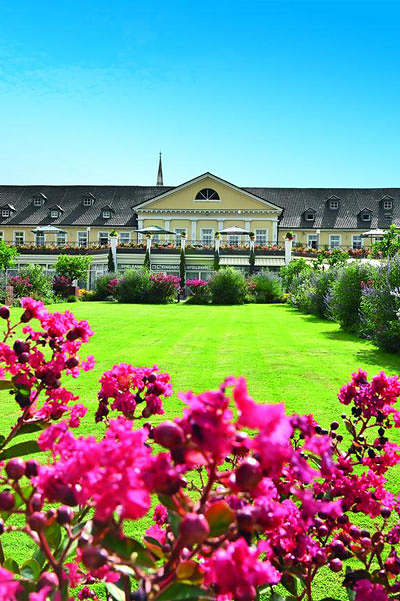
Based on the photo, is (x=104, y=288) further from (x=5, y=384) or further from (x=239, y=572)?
(x=239, y=572)

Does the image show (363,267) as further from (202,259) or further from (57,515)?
(202,259)

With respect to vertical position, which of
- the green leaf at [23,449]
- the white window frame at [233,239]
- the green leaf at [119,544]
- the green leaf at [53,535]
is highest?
the white window frame at [233,239]

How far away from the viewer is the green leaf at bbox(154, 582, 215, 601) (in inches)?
40.0

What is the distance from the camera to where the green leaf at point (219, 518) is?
3.39 feet

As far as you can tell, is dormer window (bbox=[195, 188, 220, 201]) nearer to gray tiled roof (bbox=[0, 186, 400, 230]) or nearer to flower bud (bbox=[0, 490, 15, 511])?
gray tiled roof (bbox=[0, 186, 400, 230])

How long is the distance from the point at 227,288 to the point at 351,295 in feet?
47.3

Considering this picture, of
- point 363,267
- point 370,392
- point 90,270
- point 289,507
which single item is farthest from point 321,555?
point 90,270

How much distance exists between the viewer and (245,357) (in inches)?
455

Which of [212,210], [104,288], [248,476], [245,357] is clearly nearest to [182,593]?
[248,476]

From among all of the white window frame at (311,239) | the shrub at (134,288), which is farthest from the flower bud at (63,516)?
the white window frame at (311,239)

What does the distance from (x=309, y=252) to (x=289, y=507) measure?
39155 millimetres

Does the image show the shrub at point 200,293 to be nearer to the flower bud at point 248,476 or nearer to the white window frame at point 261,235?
the white window frame at point 261,235

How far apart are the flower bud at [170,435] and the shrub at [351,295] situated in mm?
16231

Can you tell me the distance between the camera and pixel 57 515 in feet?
3.99
